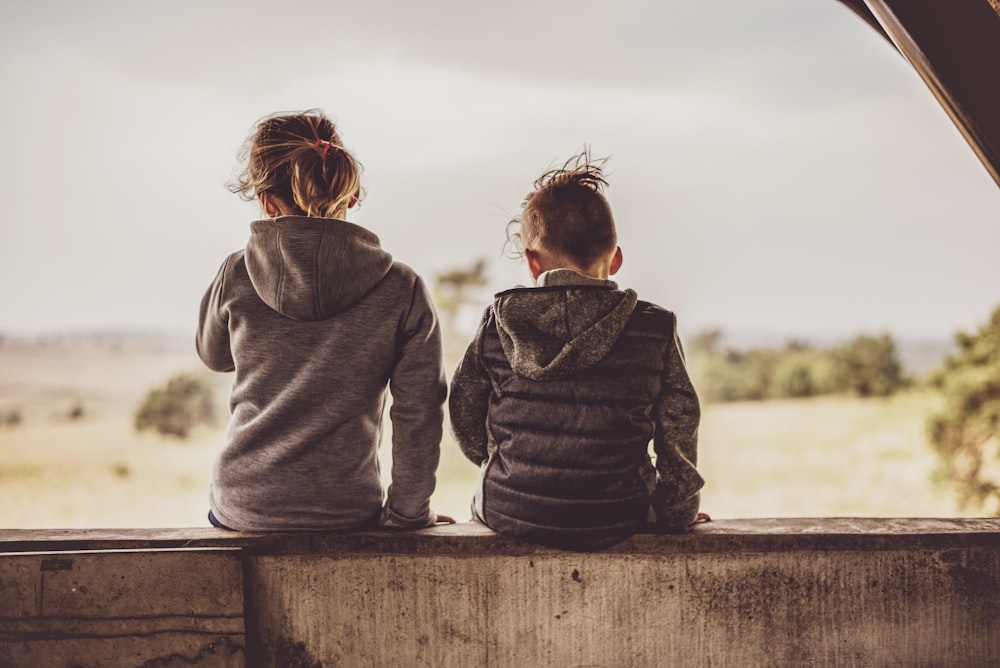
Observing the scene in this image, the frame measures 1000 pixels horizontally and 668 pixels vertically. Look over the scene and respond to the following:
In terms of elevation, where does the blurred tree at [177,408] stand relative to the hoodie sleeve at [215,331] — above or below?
above

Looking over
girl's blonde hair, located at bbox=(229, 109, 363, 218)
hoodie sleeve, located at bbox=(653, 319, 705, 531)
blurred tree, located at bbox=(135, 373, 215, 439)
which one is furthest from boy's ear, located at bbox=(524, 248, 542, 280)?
blurred tree, located at bbox=(135, 373, 215, 439)

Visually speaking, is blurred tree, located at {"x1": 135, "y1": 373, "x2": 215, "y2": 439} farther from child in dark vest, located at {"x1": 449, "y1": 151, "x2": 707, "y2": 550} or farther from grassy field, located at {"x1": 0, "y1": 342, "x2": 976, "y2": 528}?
child in dark vest, located at {"x1": 449, "y1": 151, "x2": 707, "y2": 550}

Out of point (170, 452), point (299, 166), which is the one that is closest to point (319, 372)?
point (299, 166)

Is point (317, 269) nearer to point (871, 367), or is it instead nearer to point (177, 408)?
point (871, 367)

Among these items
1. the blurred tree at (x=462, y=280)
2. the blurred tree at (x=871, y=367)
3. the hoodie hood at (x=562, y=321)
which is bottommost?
the hoodie hood at (x=562, y=321)

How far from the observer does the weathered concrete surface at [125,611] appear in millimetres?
1897

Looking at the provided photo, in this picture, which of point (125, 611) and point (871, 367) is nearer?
point (125, 611)

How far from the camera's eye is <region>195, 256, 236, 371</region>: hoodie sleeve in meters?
1.93

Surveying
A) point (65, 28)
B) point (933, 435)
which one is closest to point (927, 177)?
point (933, 435)

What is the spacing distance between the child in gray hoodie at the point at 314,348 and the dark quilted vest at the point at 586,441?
0.26m

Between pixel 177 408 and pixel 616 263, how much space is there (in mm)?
15100

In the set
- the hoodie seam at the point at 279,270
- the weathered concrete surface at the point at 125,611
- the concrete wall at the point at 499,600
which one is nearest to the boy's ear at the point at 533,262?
the hoodie seam at the point at 279,270

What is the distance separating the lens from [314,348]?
73.0 inches

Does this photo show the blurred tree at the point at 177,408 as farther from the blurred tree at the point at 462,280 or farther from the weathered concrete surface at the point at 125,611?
the weathered concrete surface at the point at 125,611
